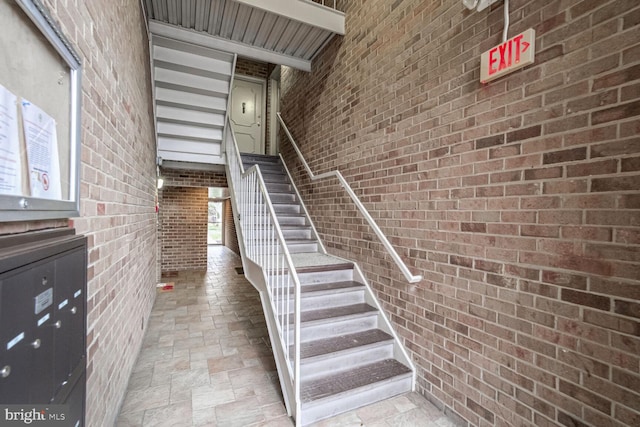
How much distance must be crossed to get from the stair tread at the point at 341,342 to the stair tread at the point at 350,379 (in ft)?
0.58

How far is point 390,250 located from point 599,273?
1.35m

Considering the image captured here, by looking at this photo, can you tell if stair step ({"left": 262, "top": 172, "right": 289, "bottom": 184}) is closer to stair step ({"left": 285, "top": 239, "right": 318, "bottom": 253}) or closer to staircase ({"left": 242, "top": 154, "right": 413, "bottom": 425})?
stair step ({"left": 285, "top": 239, "right": 318, "bottom": 253})

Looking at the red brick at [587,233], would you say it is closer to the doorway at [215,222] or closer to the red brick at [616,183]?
the red brick at [616,183]

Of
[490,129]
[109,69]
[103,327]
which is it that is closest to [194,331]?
[103,327]

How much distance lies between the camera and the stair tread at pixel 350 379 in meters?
2.03

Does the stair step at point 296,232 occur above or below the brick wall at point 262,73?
below

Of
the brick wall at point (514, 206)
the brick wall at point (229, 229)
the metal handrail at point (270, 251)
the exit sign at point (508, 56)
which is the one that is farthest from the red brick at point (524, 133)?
the brick wall at point (229, 229)

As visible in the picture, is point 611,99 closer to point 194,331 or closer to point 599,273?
point 599,273

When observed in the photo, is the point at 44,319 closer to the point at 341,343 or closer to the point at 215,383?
the point at 215,383

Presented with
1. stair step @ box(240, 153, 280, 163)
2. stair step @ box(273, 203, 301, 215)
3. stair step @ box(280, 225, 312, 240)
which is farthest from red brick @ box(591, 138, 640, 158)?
stair step @ box(240, 153, 280, 163)

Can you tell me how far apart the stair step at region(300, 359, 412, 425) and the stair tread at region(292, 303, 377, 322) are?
0.46m

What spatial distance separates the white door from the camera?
6.49 meters

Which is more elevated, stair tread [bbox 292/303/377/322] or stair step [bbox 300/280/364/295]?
stair step [bbox 300/280/364/295]

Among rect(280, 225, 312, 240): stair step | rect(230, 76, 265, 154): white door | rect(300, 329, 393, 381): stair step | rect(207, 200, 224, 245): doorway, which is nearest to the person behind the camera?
rect(300, 329, 393, 381): stair step
